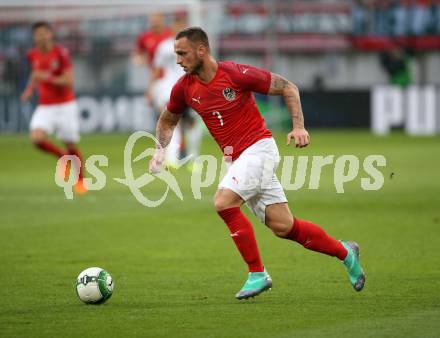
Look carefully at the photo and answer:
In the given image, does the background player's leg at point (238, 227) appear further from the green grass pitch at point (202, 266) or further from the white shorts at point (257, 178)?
the green grass pitch at point (202, 266)

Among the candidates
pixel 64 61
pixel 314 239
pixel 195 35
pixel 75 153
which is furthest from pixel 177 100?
pixel 75 153

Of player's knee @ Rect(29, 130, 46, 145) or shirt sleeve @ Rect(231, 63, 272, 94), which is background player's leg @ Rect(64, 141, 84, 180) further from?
shirt sleeve @ Rect(231, 63, 272, 94)

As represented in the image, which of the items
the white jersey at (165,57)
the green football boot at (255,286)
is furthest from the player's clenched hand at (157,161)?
the white jersey at (165,57)

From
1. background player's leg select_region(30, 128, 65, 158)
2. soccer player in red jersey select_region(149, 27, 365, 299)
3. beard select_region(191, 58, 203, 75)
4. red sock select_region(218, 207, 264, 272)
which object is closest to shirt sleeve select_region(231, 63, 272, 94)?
soccer player in red jersey select_region(149, 27, 365, 299)

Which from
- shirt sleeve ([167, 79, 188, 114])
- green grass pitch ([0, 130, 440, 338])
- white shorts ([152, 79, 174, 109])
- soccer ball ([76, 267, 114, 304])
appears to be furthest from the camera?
white shorts ([152, 79, 174, 109])

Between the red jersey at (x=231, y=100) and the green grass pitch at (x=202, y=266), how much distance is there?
1.25m

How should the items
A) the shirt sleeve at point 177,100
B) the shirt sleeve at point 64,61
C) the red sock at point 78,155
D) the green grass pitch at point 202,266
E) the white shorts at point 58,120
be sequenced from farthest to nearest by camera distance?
the white shorts at point 58,120
the red sock at point 78,155
the shirt sleeve at point 64,61
the shirt sleeve at point 177,100
the green grass pitch at point 202,266

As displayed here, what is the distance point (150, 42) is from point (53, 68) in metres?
4.32

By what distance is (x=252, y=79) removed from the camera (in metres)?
8.59

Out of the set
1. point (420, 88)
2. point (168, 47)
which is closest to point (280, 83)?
point (168, 47)

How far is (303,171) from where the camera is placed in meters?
19.7

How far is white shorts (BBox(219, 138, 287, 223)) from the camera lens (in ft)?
27.8

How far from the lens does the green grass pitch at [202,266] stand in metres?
7.55

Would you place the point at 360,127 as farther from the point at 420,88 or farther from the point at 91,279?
the point at 91,279
